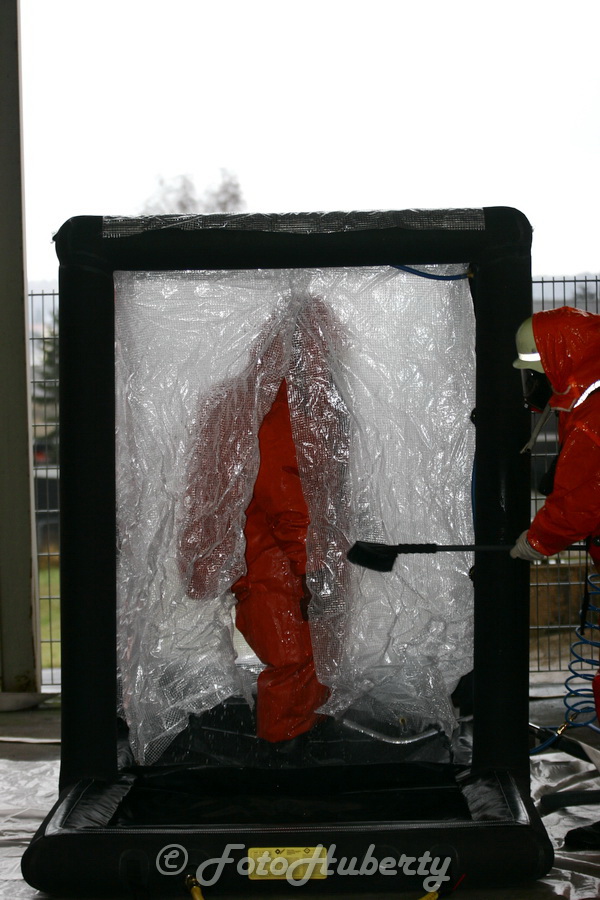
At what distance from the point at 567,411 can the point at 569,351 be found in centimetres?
14

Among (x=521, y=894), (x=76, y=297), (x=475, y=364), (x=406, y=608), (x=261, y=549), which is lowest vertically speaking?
(x=521, y=894)

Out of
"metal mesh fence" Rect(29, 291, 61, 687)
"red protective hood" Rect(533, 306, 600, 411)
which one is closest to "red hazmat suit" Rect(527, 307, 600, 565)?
"red protective hood" Rect(533, 306, 600, 411)

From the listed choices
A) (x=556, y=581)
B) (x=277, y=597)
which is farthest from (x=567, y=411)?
(x=556, y=581)

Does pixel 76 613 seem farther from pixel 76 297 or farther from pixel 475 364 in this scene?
pixel 475 364

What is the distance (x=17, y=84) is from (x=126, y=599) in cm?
212

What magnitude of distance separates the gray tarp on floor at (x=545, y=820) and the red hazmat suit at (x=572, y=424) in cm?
75

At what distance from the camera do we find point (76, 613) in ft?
6.52

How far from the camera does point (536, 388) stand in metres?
1.92

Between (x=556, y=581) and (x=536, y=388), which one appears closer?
(x=536, y=388)

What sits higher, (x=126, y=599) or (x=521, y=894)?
(x=126, y=599)

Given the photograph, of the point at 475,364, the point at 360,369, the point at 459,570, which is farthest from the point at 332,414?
the point at 459,570

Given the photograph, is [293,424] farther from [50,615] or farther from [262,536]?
[50,615]

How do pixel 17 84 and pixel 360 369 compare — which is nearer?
pixel 360 369

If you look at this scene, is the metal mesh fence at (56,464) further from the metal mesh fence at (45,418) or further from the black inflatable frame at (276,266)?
the black inflatable frame at (276,266)
